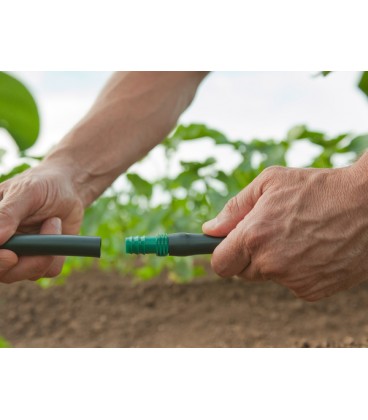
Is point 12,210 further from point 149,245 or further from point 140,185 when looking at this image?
point 140,185

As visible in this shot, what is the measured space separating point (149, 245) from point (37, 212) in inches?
17.3

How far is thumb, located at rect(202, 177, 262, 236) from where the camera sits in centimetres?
133

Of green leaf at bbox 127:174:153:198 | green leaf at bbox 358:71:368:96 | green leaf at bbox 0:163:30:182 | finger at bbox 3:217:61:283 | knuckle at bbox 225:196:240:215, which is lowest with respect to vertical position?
green leaf at bbox 127:174:153:198

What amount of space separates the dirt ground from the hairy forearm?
2.64 feet

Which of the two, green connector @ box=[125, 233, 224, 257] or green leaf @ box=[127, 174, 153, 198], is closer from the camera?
green connector @ box=[125, 233, 224, 257]

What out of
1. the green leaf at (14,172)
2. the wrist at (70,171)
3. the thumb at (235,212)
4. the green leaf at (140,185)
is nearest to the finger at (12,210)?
the wrist at (70,171)

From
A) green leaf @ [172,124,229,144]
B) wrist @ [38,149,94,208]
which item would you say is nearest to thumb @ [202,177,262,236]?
wrist @ [38,149,94,208]

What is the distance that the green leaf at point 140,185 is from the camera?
261 centimetres

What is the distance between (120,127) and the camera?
1.85 metres

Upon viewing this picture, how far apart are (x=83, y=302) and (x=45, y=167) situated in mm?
1355

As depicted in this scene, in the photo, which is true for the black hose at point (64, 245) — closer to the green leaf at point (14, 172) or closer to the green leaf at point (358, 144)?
the green leaf at point (14, 172)

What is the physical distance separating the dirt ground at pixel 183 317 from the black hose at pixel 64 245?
3.50 feet

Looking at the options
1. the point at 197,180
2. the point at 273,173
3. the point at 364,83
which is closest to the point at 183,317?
the point at 197,180

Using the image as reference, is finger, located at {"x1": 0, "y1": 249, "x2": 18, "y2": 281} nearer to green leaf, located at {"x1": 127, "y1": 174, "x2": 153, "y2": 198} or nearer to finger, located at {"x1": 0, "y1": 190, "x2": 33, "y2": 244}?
finger, located at {"x1": 0, "y1": 190, "x2": 33, "y2": 244}
